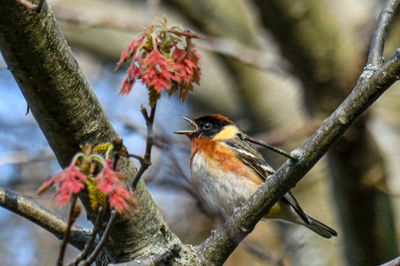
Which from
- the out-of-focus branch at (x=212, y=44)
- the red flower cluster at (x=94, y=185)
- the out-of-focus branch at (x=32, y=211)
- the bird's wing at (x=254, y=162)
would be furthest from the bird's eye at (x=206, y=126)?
the red flower cluster at (x=94, y=185)

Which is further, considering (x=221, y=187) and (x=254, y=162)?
(x=254, y=162)

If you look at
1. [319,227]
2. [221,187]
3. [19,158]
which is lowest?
[19,158]

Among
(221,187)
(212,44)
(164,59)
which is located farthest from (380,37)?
(212,44)

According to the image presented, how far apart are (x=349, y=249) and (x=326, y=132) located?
Result: 2.54 meters

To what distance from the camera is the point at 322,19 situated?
18.3ft

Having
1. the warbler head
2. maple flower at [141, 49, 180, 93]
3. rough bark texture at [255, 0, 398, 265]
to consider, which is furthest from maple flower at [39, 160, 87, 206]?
the warbler head

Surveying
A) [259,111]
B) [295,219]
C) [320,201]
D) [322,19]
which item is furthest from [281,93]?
[295,219]

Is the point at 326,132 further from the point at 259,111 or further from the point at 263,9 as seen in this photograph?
the point at 259,111

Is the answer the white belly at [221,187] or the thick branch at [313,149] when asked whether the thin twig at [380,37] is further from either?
the white belly at [221,187]

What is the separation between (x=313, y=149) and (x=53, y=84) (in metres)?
0.84

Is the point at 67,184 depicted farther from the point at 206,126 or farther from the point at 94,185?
the point at 206,126

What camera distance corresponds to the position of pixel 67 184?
1.89 m

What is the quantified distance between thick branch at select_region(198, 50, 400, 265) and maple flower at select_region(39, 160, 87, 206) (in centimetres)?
77

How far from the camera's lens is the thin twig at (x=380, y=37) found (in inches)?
102
